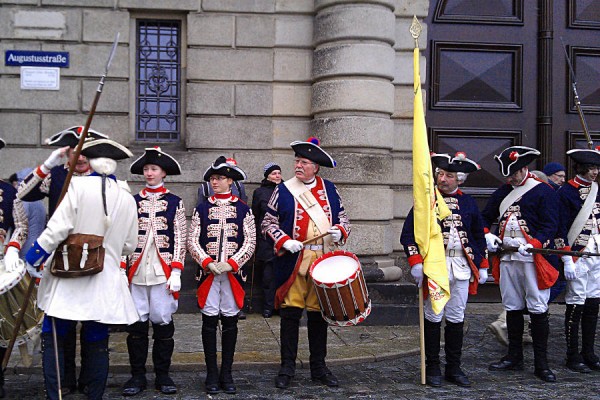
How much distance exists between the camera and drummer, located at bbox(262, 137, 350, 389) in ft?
21.6

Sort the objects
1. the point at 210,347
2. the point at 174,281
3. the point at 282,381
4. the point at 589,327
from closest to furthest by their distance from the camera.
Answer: the point at 174,281 < the point at 210,347 < the point at 282,381 < the point at 589,327

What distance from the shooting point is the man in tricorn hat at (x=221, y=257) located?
634 centimetres

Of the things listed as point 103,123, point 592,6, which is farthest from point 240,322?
point 592,6

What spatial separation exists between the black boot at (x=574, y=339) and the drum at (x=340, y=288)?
225 cm

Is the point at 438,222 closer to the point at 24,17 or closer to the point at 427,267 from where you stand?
the point at 427,267

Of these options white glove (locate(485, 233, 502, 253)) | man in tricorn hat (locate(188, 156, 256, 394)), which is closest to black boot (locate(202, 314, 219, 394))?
man in tricorn hat (locate(188, 156, 256, 394))

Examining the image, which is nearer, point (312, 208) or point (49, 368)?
point (49, 368)

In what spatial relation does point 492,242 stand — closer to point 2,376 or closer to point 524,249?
point 524,249

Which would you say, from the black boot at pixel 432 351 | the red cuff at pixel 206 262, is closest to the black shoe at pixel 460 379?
the black boot at pixel 432 351

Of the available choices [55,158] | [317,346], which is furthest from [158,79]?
[317,346]

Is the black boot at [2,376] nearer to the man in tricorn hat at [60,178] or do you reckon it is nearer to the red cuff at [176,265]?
the man in tricorn hat at [60,178]

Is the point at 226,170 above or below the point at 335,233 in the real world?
above

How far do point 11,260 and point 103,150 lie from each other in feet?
A: 3.57

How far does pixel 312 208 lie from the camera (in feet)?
22.0
